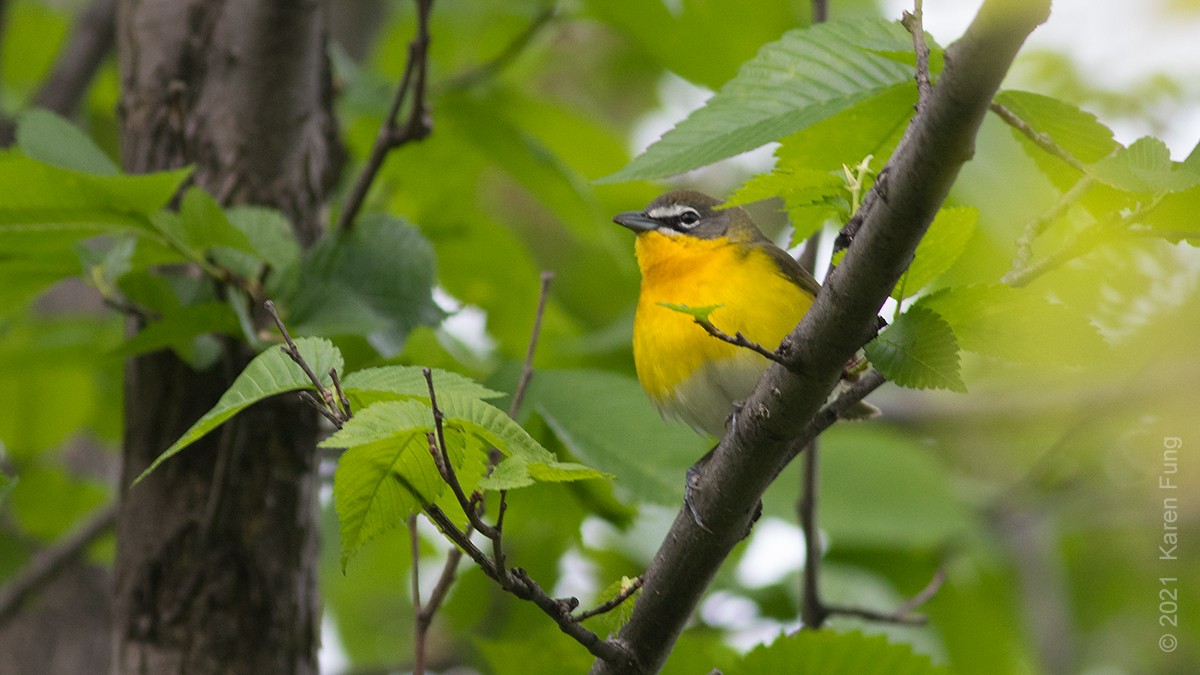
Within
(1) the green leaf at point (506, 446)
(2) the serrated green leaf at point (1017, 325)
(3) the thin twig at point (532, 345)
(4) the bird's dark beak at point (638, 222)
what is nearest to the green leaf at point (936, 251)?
(2) the serrated green leaf at point (1017, 325)

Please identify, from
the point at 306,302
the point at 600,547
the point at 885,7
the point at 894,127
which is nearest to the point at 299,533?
the point at 306,302

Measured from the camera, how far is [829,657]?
264 centimetres

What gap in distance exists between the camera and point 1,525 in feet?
16.2

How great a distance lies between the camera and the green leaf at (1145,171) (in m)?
1.77

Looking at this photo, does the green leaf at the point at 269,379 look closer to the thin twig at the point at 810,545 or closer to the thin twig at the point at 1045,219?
the thin twig at the point at 1045,219

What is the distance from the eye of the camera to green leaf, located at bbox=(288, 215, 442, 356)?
297 centimetres

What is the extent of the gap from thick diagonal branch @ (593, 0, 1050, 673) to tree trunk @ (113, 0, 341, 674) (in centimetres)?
139

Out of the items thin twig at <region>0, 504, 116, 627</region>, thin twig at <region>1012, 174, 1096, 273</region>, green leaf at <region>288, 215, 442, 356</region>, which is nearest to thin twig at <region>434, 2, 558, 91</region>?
green leaf at <region>288, 215, 442, 356</region>

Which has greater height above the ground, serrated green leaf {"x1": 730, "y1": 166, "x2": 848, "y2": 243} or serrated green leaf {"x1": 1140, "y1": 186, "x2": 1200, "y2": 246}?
serrated green leaf {"x1": 1140, "y1": 186, "x2": 1200, "y2": 246}

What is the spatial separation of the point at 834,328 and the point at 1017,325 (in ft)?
1.09

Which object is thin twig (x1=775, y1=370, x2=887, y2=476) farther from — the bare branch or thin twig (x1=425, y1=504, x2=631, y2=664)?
the bare branch

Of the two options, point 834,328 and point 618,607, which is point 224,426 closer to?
point 618,607

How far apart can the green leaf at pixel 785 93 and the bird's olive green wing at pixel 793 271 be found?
1415mm

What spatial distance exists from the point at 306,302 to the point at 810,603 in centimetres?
168
